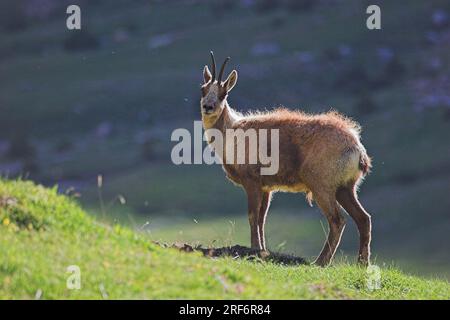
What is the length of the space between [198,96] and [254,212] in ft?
238

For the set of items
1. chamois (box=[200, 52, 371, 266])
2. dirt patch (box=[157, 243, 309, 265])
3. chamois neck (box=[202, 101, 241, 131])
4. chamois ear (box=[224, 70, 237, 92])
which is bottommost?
dirt patch (box=[157, 243, 309, 265])

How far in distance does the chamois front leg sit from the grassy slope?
3.54m

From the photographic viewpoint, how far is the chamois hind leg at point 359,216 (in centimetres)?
2022

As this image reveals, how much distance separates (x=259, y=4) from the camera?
119m

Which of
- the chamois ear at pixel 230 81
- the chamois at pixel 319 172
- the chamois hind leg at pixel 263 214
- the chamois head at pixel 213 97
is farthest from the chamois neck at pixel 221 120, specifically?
the chamois hind leg at pixel 263 214

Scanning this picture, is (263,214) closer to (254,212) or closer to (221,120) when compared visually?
(254,212)

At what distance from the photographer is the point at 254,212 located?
817 inches

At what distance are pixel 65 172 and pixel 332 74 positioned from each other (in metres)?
27.0

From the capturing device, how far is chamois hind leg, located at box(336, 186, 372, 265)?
66.3 feet

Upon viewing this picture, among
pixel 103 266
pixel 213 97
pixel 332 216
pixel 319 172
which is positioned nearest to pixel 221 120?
pixel 213 97

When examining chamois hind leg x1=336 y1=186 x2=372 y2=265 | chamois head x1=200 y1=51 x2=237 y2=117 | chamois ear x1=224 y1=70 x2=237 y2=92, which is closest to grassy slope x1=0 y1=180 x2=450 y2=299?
chamois hind leg x1=336 y1=186 x2=372 y2=265

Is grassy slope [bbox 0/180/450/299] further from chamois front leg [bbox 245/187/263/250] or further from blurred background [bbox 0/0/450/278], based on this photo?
blurred background [bbox 0/0/450/278]
